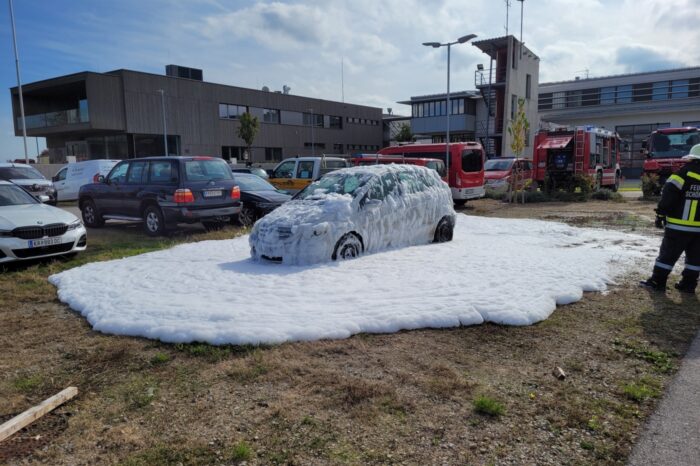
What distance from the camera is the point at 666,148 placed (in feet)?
72.6

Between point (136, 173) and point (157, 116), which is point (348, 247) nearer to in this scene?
point (136, 173)

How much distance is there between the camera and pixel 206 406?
11.7ft

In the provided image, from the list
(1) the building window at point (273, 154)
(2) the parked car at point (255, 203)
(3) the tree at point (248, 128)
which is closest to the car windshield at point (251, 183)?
(2) the parked car at point (255, 203)

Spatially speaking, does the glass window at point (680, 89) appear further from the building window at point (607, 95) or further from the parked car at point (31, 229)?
the parked car at point (31, 229)

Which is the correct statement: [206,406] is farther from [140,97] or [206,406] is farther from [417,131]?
[417,131]

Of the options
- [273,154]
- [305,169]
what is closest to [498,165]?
[305,169]

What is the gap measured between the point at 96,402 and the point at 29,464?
2.43 feet

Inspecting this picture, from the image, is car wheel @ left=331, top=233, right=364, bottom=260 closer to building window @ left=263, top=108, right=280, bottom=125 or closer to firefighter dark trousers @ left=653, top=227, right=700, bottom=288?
firefighter dark trousers @ left=653, top=227, right=700, bottom=288

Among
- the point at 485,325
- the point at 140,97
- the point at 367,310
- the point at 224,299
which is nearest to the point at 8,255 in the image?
the point at 224,299

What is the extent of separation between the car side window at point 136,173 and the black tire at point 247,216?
2.50m

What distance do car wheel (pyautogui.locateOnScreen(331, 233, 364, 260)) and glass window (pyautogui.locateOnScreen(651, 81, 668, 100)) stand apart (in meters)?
48.3

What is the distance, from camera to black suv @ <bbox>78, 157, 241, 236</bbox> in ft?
35.7

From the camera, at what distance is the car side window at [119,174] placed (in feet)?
39.5

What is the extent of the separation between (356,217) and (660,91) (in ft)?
159
